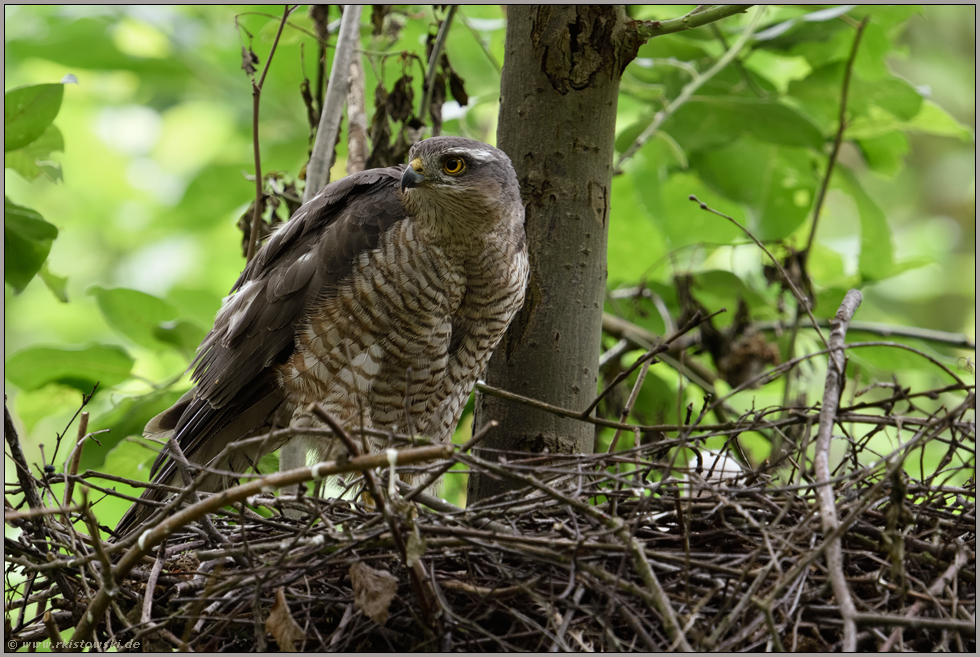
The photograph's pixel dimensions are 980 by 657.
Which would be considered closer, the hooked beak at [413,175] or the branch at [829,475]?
the branch at [829,475]

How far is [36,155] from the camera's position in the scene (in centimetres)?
347

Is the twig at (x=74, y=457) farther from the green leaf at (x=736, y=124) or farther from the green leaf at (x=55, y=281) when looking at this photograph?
the green leaf at (x=736, y=124)

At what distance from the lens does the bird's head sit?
11.0 feet

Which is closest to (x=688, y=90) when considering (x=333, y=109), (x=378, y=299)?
(x=333, y=109)

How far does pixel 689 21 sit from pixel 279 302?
76.5 inches

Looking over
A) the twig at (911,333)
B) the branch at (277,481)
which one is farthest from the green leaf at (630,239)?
the branch at (277,481)

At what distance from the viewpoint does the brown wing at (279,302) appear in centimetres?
341

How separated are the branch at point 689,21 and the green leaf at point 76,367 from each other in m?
2.74

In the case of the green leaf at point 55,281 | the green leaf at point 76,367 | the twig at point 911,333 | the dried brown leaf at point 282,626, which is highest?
the twig at point 911,333

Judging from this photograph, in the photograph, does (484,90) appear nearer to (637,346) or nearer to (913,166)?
(637,346)

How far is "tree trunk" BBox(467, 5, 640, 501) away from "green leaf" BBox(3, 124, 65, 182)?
6.24 ft

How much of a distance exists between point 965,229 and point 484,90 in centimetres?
652

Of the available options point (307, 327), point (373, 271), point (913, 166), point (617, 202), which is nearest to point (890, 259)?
point (617, 202)

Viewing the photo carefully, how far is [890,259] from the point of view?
13.9 feet
